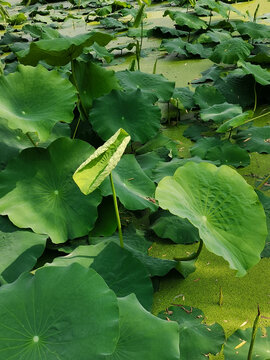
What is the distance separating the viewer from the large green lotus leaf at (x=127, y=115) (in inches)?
71.7

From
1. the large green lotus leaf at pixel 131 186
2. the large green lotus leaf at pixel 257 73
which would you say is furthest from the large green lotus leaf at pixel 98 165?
the large green lotus leaf at pixel 257 73

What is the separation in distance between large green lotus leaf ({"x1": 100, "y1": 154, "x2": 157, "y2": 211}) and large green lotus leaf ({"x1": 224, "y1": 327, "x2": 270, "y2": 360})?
505mm

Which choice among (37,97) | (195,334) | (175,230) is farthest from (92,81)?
(195,334)

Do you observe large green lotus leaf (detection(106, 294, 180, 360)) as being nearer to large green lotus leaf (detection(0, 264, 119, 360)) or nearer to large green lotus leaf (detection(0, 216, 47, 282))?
large green lotus leaf (detection(0, 264, 119, 360))

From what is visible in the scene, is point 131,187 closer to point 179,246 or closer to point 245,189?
point 179,246

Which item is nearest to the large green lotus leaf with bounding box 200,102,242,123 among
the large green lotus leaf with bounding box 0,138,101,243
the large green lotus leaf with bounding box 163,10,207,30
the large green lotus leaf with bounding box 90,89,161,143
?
the large green lotus leaf with bounding box 90,89,161,143

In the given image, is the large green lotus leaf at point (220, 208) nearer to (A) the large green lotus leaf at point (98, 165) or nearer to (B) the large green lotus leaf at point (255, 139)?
(A) the large green lotus leaf at point (98, 165)

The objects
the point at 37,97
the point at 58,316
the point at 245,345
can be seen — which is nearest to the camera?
the point at 58,316

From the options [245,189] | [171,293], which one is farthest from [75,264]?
[245,189]

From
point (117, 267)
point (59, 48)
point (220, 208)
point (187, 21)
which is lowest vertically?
point (187, 21)

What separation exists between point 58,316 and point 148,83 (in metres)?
1.53

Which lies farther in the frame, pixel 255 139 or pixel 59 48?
pixel 255 139

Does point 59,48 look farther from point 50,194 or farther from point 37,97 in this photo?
point 50,194

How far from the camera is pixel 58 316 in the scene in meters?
0.91
